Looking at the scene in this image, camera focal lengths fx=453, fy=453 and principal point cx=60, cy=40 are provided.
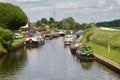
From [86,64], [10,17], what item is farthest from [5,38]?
[10,17]

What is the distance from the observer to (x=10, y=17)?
12112 cm

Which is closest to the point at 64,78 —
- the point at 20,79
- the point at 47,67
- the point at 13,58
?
the point at 20,79

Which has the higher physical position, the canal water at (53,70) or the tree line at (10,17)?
the tree line at (10,17)

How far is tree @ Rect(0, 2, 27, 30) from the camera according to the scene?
12038 centimetres

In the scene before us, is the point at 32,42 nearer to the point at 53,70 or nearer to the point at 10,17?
the point at 10,17

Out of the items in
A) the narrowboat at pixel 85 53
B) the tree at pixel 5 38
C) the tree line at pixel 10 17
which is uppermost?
the tree line at pixel 10 17

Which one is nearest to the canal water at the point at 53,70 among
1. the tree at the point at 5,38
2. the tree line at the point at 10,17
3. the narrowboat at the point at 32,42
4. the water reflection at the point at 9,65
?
the water reflection at the point at 9,65

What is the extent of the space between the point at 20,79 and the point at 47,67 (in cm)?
1113

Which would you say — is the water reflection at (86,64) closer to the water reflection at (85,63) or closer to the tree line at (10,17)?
the water reflection at (85,63)

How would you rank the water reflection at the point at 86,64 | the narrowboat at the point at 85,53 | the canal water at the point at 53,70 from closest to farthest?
the canal water at the point at 53,70 < the water reflection at the point at 86,64 < the narrowboat at the point at 85,53

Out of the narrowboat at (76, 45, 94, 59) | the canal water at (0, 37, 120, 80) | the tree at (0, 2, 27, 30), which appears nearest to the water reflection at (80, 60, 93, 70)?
the canal water at (0, 37, 120, 80)

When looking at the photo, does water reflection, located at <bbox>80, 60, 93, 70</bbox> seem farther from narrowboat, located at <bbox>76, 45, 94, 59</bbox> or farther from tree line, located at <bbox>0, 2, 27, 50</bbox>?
tree line, located at <bbox>0, 2, 27, 50</bbox>

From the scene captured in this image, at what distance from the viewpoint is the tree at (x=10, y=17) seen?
12038cm

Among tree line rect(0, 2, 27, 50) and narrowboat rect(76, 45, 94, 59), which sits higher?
tree line rect(0, 2, 27, 50)
